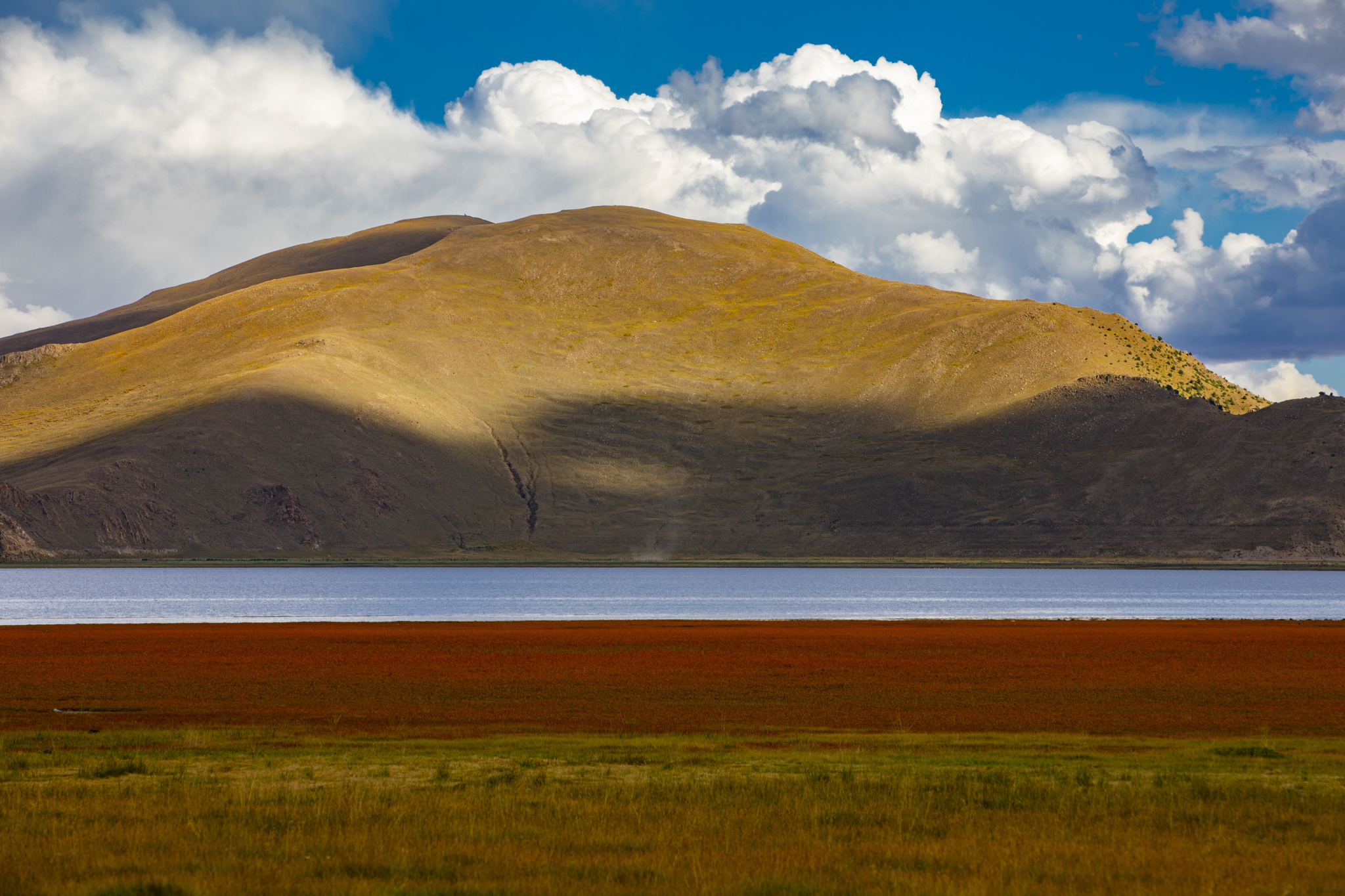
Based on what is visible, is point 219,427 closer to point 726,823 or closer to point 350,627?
point 350,627

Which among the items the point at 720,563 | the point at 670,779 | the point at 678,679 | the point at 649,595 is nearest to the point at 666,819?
the point at 670,779

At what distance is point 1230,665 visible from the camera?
46.8 meters

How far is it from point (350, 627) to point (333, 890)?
58.2 m

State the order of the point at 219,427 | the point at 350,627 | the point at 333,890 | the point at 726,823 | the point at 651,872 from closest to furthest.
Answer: the point at 333,890 < the point at 651,872 < the point at 726,823 < the point at 350,627 < the point at 219,427

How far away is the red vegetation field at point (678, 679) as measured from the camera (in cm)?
3092

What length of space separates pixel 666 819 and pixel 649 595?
99.1m

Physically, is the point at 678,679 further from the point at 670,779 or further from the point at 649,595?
the point at 649,595

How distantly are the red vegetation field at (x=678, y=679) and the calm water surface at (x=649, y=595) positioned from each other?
1695cm

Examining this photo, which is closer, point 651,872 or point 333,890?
point 333,890

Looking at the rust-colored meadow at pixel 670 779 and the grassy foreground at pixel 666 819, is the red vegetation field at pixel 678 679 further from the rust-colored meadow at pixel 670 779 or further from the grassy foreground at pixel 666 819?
the grassy foreground at pixel 666 819

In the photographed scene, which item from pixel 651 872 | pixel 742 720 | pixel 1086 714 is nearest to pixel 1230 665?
pixel 1086 714

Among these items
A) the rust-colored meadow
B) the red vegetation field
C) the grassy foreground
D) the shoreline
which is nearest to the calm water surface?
the shoreline

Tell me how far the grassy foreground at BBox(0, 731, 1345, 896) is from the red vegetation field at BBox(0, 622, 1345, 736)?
5.63 m

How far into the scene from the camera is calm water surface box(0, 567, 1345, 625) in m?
85.7
